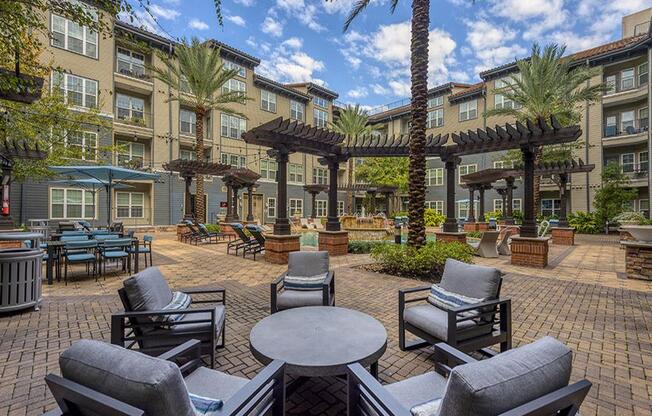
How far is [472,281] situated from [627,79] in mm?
26200

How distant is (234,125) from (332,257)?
19.5 meters

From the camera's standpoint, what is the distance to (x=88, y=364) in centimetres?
141

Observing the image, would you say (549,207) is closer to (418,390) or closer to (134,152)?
(418,390)

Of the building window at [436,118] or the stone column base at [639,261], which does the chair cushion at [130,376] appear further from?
the building window at [436,118]

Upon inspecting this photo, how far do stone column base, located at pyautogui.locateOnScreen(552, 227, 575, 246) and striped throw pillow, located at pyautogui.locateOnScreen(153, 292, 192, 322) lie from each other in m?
16.8

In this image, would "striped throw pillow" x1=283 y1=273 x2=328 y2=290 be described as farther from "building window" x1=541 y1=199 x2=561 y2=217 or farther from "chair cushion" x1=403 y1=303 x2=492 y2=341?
"building window" x1=541 y1=199 x2=561 y2=217

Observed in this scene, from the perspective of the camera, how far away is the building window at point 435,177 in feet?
97.7

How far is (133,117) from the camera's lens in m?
20.4

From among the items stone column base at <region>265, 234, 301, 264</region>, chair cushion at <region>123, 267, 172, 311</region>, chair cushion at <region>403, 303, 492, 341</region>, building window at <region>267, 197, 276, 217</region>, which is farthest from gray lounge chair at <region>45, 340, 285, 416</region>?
building window at <region>267, 197, 276, 217</region>

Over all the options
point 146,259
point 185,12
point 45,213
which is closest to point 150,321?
point 185,12

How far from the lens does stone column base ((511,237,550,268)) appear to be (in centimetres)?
881

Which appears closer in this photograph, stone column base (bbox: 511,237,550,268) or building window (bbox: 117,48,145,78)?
stone column base (bbox: 511,237,550,268)

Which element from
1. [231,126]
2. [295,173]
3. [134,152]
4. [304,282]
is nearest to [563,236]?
[304,282]

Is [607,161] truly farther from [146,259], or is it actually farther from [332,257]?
[146,259]
